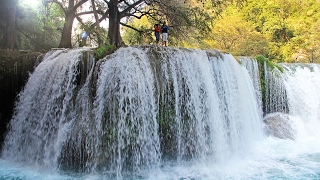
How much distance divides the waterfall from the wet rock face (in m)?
2.01

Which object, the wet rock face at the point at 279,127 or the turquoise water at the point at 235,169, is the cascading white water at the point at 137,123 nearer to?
the turquoise water at the point at 235,169

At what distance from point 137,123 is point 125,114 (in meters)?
0.33

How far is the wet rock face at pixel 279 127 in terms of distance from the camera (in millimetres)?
8609

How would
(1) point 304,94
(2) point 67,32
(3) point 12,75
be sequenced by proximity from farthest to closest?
(2) point 67,32 < (1) point 304,94 < (3) point 12,75

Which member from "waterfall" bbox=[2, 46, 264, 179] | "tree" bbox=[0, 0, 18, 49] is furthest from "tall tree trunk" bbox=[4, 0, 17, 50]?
"waterfall" bbox=[2, 46, 264, 179]

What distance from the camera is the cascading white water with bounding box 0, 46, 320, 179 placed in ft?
18.2

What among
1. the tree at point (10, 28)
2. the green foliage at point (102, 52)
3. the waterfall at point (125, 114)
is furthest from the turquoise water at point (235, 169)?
the tree at point (10, 28)

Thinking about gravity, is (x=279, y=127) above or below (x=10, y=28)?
below

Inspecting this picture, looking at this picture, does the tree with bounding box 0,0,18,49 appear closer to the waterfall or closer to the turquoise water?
the waterfall

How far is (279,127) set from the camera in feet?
29.1

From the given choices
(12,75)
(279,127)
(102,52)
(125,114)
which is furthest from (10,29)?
(279,127)

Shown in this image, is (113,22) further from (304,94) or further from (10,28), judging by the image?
(304,94)

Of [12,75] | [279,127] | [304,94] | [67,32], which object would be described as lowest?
[279,127]

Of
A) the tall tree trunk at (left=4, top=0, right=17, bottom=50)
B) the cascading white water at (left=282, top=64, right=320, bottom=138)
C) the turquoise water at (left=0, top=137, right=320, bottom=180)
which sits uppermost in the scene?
the tall tree trunk at (left=4, top=0, right=17, bottom=50)
